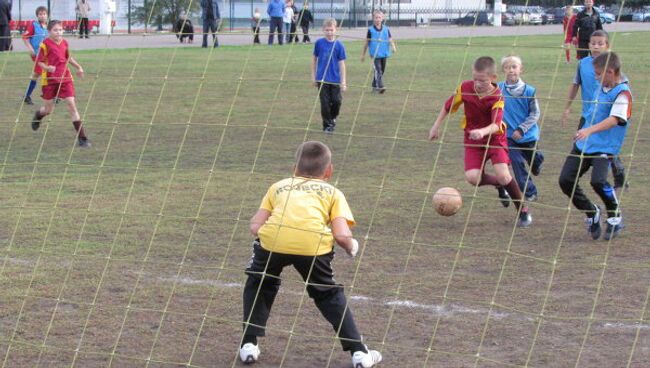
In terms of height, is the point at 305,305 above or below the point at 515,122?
below

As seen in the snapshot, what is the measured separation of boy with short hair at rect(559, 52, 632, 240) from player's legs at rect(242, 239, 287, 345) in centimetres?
284

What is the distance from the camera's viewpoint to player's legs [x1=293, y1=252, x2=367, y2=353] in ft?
16.5

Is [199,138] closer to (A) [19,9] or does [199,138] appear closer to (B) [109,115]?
(B) [109,115]

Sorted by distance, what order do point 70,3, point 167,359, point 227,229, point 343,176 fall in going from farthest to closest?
point 70,3 < point 343,176 < point 227,229 < point 167,359

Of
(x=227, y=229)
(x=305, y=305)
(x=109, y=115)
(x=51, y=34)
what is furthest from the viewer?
(x=109, y=115)

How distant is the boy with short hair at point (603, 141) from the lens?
7.20 meters

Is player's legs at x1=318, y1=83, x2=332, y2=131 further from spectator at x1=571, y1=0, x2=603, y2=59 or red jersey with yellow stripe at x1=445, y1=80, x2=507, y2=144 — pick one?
spectator at x1=571, y1=0, x2=603, y2=59

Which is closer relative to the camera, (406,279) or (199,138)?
(406,279)

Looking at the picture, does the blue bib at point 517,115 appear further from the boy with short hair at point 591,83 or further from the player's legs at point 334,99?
the player's legs at point 334,99

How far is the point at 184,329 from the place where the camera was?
18.5 ft

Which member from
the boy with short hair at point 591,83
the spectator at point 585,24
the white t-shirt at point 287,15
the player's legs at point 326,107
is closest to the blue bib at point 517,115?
the boy with short hair at point 591,83

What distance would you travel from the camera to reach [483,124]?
7.88 meters

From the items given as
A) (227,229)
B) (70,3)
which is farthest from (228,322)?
(70,3)

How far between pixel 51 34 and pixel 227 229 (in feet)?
18.0
